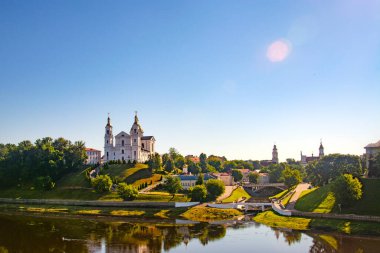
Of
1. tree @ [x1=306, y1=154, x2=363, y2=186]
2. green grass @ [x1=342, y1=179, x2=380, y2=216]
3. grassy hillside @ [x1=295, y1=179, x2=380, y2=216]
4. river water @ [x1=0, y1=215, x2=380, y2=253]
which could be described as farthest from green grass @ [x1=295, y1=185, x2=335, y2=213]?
river water @ [x1=0, y1=215, x2=380, y2=253]

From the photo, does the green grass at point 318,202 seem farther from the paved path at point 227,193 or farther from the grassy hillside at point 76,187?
the grassy hillside at point 76,187

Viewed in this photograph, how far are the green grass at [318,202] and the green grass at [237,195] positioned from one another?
18589mm

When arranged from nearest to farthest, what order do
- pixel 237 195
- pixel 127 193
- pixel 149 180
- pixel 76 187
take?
1. pixel 127 193
2. pixel 76 187
3. pixel 237 195
4. pixel 149 180

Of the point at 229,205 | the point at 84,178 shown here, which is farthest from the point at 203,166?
the point at 229,205

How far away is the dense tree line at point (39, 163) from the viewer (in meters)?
118

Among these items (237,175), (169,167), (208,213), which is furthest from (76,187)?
(237,175)

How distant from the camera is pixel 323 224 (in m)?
67.7

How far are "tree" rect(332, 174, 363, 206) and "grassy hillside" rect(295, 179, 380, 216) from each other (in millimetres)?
1297

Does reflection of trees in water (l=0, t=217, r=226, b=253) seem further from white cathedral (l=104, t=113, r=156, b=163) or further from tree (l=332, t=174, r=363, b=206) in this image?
white cathedral (l=104, t=113, r=156, b=163)

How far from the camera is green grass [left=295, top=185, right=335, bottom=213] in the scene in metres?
74.8

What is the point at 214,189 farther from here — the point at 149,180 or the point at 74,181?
the point at 74,181

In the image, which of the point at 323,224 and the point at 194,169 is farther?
the point at 194,169

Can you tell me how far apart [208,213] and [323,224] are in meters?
25.4

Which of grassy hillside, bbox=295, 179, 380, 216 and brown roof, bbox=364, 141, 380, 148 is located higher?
brown roof, bbox=364, 141, 380, 148
